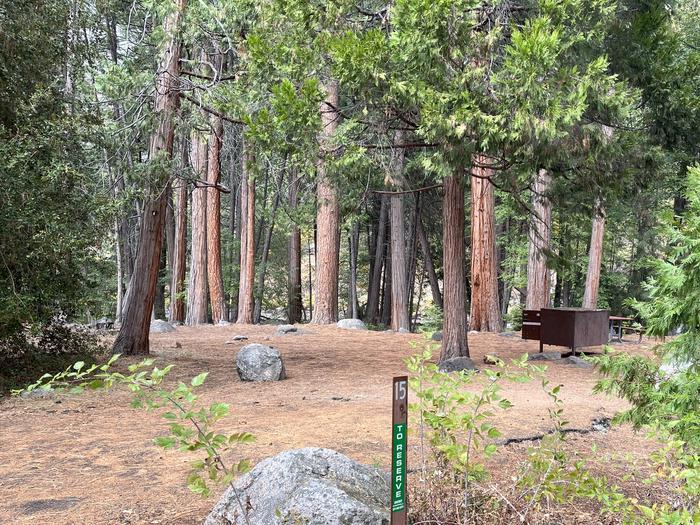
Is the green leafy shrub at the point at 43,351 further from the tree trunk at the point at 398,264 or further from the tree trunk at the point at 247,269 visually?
the tree trunk at the point at 398,264

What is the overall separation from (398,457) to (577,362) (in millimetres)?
9099

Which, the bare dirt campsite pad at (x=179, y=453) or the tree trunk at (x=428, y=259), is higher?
the tree trunk at (x=428, y=259)

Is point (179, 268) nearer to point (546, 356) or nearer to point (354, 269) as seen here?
point (354, 269)

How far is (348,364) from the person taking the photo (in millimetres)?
10258

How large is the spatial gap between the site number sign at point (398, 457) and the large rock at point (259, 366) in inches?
244

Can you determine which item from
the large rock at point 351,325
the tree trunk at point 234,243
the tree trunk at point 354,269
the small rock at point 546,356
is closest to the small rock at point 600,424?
the small rock at point 546,356

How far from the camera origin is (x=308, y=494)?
285 cm

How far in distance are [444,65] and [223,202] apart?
22.5 m

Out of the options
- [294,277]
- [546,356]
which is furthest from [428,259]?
[546,356]

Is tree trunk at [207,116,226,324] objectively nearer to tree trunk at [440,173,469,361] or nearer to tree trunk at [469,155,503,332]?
tree trunk at [469,155,503,332]

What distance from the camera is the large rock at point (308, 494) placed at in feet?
9.12

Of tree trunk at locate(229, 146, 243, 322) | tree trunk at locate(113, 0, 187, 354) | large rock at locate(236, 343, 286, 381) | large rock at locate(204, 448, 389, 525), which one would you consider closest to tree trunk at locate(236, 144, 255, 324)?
tree trunk at locate(229, 146, 243, 322)

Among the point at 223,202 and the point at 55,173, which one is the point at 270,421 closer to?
the point at 55,173

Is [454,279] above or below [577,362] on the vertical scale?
above
